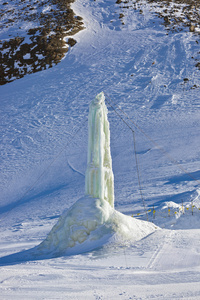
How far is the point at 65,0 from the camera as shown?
1725 inches

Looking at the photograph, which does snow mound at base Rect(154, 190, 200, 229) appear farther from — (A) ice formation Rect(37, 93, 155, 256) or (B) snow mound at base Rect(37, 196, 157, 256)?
(B) snow mound at base Rect(37, 196, 157, 256)

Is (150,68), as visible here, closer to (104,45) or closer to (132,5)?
(104,45)

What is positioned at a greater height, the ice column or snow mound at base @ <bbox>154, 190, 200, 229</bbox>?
the ice column

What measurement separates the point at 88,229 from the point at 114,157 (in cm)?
1291

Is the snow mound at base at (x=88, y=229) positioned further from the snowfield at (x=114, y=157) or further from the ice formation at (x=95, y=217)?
the snowfield at (x=114, y=157)

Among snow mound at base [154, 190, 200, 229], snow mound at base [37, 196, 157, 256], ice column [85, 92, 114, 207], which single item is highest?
ice column [85, 92, 114, 207]

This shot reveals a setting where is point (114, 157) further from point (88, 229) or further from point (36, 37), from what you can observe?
point (36, 37)

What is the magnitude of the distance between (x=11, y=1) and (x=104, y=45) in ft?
52.0

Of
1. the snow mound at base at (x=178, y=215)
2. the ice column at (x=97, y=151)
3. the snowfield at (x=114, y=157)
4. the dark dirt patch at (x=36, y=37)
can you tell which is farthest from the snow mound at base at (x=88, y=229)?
the dark dirt patch at (x=36, y=37)

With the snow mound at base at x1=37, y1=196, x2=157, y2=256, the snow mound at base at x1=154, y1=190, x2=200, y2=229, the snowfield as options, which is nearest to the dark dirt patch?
the snowfield

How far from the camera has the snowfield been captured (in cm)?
759

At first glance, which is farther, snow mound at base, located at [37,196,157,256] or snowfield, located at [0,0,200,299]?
snow mound at base, located at [37,196,157,256]

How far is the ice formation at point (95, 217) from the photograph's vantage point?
10.0m

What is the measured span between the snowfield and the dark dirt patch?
1.30 metres
